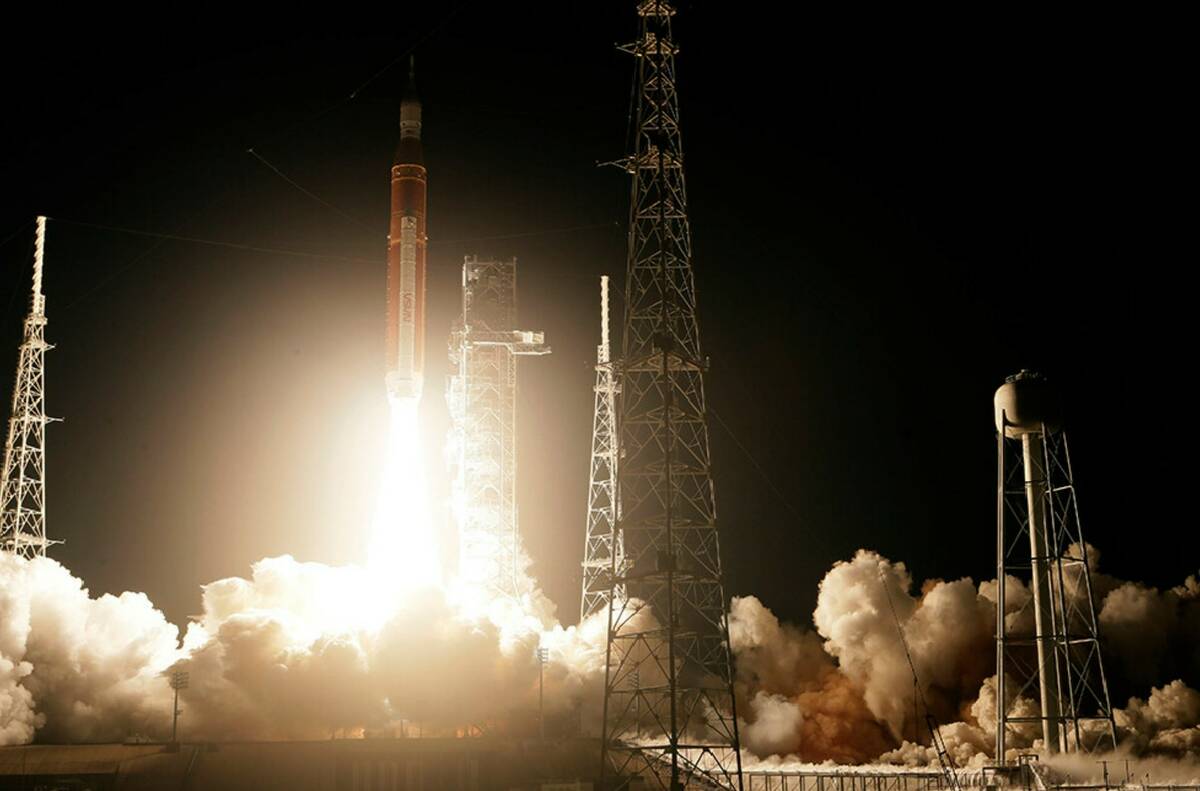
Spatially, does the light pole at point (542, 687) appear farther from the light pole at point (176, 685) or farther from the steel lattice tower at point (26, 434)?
the steel lattice tower at point (26, 434)

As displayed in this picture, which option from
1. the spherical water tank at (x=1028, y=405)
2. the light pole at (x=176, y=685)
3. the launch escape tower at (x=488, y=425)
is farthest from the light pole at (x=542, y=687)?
the spherical water tank at (x=1028, y=405)

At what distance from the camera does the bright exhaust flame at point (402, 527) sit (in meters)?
51.7

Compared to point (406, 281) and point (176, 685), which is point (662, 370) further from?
point (176, 685)

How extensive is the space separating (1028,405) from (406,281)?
21.8 m

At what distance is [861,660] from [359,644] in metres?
21.8

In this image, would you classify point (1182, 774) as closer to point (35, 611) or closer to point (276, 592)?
point (276, 592)

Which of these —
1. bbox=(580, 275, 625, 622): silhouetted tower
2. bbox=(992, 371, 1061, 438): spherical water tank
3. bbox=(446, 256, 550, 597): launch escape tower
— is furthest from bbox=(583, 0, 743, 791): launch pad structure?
bbox=(992, 371, 1061, 438): spherical water tank

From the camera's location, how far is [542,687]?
162 ft

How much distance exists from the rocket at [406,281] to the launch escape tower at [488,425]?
519cm

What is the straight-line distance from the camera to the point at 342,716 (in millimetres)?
47406

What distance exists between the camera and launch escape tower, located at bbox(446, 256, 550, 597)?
54656 millimetres

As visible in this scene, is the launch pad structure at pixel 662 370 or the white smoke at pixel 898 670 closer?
the launch pad structure at pixel 662 370

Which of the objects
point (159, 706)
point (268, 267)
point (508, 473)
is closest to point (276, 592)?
point (159, 706)

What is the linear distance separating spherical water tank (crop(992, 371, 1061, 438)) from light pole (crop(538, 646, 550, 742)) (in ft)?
57.5
